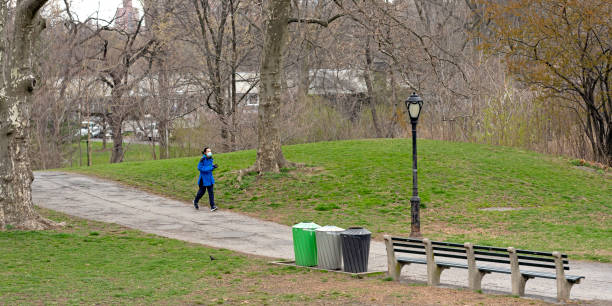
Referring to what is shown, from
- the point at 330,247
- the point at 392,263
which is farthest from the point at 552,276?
the point at 330,247

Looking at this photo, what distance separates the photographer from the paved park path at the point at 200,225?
38.2ft

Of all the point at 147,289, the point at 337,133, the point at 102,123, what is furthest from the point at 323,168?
the point at 102,123

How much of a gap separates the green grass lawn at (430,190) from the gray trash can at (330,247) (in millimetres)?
4522

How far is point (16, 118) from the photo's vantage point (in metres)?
16.5

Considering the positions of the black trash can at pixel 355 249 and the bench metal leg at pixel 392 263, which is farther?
the black trash can at pixel 355 249

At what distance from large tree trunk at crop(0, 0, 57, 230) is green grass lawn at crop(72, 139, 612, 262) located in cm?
663

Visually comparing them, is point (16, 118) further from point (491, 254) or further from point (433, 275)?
point (491, 254)

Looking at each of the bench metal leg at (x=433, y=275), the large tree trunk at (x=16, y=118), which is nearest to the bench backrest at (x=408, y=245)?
the bench metal leg at (x=433, y=275)

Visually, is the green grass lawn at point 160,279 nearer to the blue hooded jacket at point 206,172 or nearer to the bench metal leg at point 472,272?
the bench metal leg at point 472,272

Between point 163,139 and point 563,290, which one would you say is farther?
point 163,139

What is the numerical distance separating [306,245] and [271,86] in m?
11.8

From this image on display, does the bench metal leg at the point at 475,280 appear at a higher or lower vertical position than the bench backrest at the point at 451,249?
lower

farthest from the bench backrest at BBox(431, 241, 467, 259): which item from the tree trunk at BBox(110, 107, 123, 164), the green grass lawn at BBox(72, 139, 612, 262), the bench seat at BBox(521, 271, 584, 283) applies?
the tree trunk at BBox(110, 107, 123, 164)

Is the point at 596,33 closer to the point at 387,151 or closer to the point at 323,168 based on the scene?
the point at 387,151
